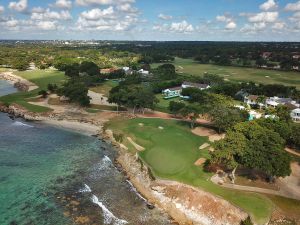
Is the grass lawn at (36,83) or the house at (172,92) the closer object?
the grass lawn at (36,83)

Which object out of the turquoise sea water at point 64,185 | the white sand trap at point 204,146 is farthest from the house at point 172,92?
the white sand trap at point 204,146

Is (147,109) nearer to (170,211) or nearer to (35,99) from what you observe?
(35,99)

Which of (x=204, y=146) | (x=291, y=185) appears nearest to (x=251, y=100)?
(x=204, y=146)

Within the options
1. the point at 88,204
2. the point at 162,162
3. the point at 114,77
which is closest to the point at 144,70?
the point at 114,77

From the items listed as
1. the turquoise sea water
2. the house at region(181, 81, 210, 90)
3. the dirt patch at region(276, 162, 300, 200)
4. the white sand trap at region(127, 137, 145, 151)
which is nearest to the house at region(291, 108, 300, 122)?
the dirt patch at region(276, 162, 300, 200)

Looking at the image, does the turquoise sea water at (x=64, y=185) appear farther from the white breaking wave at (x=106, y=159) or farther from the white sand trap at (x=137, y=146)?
the white sand trap at (x=137, y=146)

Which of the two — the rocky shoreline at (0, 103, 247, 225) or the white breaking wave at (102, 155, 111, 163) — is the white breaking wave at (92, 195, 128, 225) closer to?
the rocky shoreline at (0, 103, 247, 225)

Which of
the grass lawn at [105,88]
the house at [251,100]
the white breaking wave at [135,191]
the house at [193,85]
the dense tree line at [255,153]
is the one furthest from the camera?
the house at [193,85]

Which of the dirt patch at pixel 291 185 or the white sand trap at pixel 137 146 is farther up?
the dirt patch at pixel 291 185
